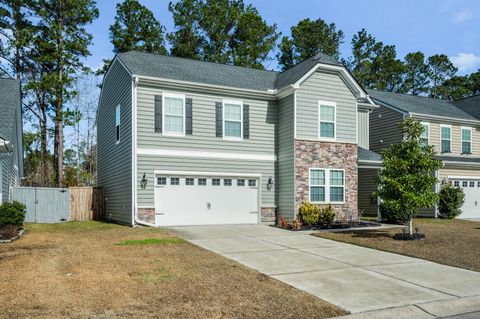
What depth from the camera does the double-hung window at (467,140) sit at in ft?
92.6

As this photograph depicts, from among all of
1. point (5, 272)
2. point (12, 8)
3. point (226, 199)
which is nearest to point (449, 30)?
point (226, 199)

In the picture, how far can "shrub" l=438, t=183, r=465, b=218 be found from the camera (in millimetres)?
24406

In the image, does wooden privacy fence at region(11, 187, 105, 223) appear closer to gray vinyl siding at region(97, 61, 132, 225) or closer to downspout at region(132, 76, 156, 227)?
gray vinyl siding at region(97, 61, 132, 225)

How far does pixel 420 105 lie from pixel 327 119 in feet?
40.0

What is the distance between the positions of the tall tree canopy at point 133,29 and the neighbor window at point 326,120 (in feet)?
70.2

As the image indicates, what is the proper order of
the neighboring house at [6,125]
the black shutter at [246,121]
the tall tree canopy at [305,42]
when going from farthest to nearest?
1. the tall tree canopy at [305,42]
2. the black shutter at [246,121]
3. the neighboring house at [6,125]

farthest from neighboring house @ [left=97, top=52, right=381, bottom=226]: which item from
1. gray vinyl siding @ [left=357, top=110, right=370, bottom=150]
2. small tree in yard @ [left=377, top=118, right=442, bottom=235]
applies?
small tree in yard @ [left=377, top=118, right=442, bottom=235]

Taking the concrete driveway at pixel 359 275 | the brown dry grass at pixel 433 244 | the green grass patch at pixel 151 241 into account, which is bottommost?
the brown dry grass at pixel 433 244

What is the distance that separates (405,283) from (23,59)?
1334 inches

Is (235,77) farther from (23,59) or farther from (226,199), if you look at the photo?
(23,59)

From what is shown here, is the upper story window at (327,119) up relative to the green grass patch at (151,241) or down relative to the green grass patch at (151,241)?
up

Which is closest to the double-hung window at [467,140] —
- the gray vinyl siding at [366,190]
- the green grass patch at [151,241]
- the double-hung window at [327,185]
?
the gray vinyl siding at [366,190]

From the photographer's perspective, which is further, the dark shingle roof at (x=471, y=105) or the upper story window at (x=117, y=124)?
the dark shingle roof at (x=471, y=105)

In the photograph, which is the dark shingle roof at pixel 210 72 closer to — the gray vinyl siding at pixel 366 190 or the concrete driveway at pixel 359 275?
the concrete driveway at pixel 359 275
